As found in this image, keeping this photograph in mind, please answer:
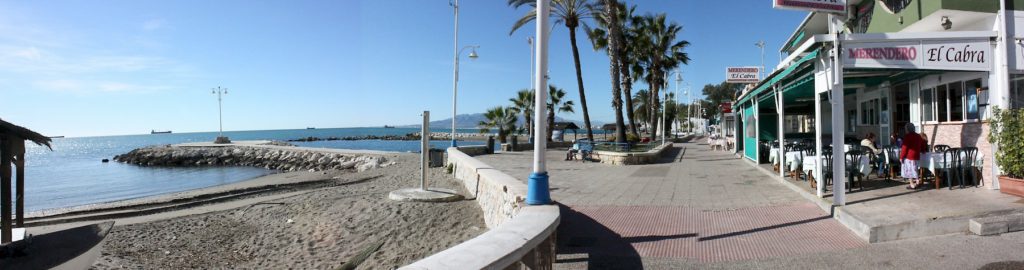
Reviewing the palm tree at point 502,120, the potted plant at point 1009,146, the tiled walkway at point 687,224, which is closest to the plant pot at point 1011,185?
the potted plant at point 1009,146

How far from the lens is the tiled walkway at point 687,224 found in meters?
5.61

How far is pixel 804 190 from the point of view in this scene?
368 inches

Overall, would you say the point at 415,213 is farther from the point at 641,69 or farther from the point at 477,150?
the point at 641,69

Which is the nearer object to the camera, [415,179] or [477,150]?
[415,179]

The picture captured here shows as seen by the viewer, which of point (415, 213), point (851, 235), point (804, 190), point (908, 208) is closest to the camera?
point (851, 235)

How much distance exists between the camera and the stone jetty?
104ft

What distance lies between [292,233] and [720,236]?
8158mm

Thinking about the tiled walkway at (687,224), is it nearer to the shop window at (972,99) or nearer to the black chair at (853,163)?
the black chair at (853,163)

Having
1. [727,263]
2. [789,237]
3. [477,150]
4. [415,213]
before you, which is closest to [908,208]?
[789,237]

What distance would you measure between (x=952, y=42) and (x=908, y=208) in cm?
305

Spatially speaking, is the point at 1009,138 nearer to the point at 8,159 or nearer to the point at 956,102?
the point at 956,102

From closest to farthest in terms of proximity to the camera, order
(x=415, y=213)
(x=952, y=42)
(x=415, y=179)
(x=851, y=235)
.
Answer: (x=851, y=235) → (x=952, y=42) → (x=415, y=213) → (x=415, y=179)

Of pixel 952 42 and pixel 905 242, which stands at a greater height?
pixel 952 42

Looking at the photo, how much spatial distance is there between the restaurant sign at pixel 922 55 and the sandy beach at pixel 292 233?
6.56m
